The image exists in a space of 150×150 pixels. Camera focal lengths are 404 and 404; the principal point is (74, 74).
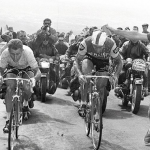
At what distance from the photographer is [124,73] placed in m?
10.8

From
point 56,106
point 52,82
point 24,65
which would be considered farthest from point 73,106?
point 24,65

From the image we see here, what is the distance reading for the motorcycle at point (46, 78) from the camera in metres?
11.1

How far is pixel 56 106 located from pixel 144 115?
2.39 metres

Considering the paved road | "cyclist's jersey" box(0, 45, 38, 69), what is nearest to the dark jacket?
the paved road

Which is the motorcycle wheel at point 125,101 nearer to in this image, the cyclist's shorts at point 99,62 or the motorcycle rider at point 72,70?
the motorcycle rider at point 72,70

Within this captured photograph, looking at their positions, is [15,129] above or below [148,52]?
below

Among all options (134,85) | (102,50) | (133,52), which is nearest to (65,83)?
(133,52)

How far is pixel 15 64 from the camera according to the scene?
25.6ft

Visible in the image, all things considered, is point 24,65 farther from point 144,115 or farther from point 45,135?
point 144,115

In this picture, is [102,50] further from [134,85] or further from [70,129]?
[134,85]

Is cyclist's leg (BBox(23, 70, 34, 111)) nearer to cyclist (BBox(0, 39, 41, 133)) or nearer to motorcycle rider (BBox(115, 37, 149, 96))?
→ cyclist (BBox(0, 39, 41, 133))

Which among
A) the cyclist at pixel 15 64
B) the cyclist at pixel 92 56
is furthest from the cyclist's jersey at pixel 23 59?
the cyclist at pixel 92 56

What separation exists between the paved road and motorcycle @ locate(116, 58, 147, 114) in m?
0.31

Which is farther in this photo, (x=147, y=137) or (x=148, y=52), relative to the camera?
(x=148, y=52)
